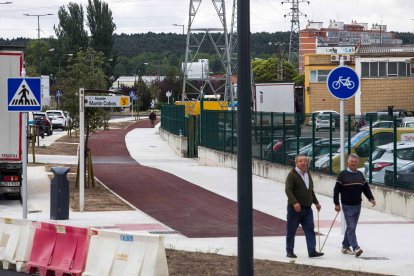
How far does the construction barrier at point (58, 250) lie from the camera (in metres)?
13.9

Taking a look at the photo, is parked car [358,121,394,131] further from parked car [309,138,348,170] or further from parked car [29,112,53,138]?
parked car [29,112,53,138]

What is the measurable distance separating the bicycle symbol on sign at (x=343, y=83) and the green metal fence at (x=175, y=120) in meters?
33.3

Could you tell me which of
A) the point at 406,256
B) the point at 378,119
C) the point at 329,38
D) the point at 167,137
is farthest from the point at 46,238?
the point at 329,38

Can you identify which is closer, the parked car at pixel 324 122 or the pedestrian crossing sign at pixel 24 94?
the pedestrian crossing sign at pixel 24 94

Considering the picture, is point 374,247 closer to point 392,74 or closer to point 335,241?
point 335,241

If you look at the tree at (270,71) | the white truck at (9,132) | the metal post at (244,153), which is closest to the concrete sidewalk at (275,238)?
the white truck at (9,132)

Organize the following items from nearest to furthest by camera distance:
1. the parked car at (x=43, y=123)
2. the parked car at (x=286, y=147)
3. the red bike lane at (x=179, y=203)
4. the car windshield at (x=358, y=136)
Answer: the red bike lane at (x=179, y=203) < the car windshield at (x=358, y=136) < the parked car at (x=286, y=147) < the parked car at (x=43, y=123)

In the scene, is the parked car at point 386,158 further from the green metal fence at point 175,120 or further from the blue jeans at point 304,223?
the green metal fence at point 175,120

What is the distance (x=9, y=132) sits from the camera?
82.9ft

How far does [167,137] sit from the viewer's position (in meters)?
61.8

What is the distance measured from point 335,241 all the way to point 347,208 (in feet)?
7.72

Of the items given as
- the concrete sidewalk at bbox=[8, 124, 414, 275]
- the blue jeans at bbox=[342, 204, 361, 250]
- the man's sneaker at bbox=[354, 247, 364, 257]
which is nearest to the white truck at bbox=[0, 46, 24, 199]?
the concrete sidewalk at bbox=[8, 124, 414, 275]

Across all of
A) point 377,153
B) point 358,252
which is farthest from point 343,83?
point 377,153

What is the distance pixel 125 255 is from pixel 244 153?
3263mm
